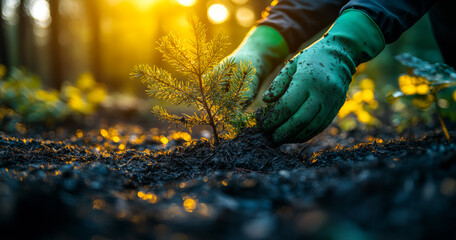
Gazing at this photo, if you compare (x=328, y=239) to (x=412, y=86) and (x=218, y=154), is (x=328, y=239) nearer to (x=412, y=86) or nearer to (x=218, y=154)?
(x=218, y=154)

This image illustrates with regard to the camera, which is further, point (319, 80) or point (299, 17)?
point (299, 17)

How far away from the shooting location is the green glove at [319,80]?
171 cm

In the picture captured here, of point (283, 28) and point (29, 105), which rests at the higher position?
point (29, 105)

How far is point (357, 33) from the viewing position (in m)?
1.79

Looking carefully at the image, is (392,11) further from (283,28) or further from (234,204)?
(234,204)

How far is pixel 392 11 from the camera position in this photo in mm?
1789

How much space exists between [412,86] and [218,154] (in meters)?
1.68

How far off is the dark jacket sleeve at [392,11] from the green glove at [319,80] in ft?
0.16

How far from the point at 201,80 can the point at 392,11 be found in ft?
4.68

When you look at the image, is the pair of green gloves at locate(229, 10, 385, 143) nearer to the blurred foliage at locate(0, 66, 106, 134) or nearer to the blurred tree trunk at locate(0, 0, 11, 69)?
the blurred foliage at locate(0, 66, 106, 134)

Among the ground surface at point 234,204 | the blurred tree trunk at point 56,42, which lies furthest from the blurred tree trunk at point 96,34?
the ground surface at point 234,204

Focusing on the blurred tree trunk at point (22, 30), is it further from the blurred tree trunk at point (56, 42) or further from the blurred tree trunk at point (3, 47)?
the blurred tree trunk at point (56, 42)

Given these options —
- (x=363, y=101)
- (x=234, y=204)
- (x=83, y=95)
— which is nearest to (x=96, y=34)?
(x=83, y=95)

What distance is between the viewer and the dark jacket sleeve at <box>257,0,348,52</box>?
238cm
